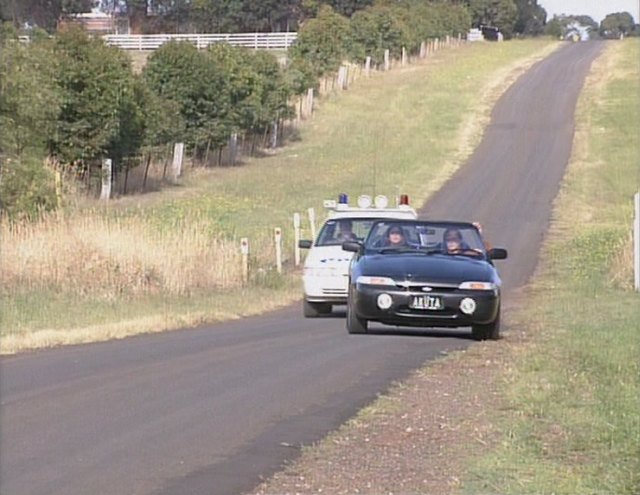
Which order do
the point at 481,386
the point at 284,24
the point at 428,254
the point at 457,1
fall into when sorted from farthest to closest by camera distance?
the point at 457,1 → the point at 284,24 → the point at 428,254 → the point at 481,386

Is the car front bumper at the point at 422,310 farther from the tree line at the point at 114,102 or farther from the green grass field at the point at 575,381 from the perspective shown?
the tree line at the point at 114,102

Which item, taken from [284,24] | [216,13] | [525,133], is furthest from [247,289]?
[284,24]

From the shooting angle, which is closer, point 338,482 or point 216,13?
point 338,482

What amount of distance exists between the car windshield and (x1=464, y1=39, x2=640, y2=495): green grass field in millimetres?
1430

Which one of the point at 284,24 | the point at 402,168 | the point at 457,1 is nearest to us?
the point at 402,168

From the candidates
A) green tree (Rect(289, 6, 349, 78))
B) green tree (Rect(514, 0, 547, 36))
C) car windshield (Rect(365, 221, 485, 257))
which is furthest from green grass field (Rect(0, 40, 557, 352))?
green tree (Rect(514, 0, 547, 36))

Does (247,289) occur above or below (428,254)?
below

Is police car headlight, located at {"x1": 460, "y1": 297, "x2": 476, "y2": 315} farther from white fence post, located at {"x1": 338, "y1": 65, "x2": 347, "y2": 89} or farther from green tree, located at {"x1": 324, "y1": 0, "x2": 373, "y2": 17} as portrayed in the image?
green tree, located at {"x1": 324, "y1": 0, "x2": 373, "y2": 17}

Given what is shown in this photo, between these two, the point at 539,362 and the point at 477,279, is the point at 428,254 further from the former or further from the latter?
the point at 539,362

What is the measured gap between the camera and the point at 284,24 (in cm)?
11481

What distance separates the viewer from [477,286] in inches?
629

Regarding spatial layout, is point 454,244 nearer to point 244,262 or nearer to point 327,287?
point 327,287

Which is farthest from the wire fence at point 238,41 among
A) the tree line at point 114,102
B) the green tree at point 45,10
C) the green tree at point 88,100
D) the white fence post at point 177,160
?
the green tree at point 88,100

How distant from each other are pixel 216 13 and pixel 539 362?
94.0m
